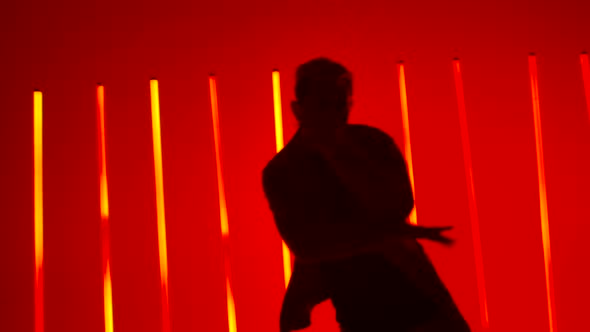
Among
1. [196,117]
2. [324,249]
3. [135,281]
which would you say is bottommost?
[135,281]

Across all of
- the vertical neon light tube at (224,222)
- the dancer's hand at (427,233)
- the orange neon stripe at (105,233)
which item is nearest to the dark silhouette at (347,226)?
the dancer's hand at (427,233)

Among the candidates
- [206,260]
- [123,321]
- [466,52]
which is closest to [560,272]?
[466,52]

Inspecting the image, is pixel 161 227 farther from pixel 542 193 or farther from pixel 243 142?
pixel 542 193

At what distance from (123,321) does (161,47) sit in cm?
110

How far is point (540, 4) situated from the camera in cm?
251

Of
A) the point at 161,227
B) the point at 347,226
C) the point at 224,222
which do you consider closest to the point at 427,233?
the point at 347,226

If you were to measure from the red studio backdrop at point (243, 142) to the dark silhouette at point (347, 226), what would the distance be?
1.22 m

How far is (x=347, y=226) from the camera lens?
1.08m

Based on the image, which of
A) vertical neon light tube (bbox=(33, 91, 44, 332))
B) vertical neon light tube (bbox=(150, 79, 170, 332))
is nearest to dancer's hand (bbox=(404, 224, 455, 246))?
vertical neon light tube (bbox=(150, 79, 170, 332))

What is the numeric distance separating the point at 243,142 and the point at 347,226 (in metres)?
1.39

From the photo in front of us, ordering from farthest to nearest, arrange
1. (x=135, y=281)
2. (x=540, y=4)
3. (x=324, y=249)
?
(x=540, y=4) < (x=135, y=281) < (x=324, y=249)

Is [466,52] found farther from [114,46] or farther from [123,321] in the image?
[123,321]

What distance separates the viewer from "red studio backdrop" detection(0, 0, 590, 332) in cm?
234

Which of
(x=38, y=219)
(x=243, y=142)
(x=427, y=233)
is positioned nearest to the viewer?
(x=427, y=233)
